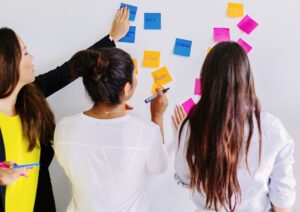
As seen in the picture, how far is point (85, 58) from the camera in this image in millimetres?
945

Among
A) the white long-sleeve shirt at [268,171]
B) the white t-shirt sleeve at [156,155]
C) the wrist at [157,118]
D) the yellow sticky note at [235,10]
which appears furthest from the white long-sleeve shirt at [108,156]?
the yellow sticky note at [235,10]

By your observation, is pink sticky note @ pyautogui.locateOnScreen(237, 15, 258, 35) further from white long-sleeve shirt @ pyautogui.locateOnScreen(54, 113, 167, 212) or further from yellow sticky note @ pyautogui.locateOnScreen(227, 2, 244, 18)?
white long-sleeve shirt @ pyautogui.locateOnScreen(54, 113, 167, 212)

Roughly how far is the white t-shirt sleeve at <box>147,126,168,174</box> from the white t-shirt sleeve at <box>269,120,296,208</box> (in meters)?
0.33

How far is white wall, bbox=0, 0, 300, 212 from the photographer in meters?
1.24

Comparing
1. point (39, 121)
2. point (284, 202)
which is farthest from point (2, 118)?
point (284, 202)

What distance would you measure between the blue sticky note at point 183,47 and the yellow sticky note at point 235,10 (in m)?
0.19

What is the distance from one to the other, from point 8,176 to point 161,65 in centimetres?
68

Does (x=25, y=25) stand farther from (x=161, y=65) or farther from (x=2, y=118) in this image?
(x=161, y=65)

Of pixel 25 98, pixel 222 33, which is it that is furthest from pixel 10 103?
pixel 222 33

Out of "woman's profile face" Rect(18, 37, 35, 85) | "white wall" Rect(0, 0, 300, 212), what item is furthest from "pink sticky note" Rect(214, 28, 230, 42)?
"woman's profile face" Rect(18, 37, 35, 85)

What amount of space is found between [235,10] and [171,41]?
27 centimetres

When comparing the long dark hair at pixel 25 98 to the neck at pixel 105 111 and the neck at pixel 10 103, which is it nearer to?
the neck at pixel 10 103

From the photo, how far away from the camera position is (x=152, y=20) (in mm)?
1271

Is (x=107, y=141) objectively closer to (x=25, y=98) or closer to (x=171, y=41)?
(x=25, y=98)
